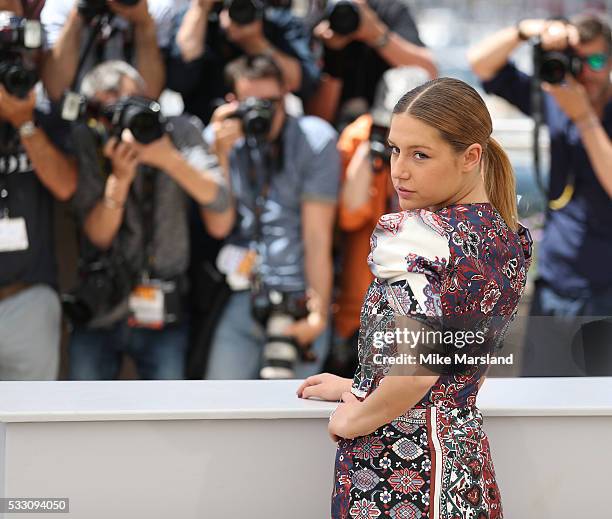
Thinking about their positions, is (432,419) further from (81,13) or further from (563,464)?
(81,13)

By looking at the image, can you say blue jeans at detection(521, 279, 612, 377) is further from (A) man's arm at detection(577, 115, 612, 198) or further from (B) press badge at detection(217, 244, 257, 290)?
(B) press badge at detection(217, 244, 257, 290)

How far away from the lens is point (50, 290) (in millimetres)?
3432

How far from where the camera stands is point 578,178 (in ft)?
11.6

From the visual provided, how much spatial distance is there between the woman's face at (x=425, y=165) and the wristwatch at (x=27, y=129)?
2119 mm

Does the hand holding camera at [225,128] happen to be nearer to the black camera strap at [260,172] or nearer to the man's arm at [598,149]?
the black camera strap at [260,172]

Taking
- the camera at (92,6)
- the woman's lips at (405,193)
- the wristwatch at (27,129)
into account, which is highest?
the camera at (92,6)

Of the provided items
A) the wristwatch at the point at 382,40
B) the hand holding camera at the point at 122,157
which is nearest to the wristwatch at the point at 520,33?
the wristwatch at the point at 382,40

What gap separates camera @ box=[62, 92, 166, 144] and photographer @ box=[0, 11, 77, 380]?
12 cm

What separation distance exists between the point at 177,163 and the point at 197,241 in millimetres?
375

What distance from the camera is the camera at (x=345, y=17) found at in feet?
12.1

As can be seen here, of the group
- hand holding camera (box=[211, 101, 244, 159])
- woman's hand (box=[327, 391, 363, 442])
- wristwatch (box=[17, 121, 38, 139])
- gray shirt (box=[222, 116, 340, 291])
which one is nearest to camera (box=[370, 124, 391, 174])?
gray shirt (box=[222, 116, 340, 291])

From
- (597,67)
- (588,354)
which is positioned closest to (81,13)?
(597,67)

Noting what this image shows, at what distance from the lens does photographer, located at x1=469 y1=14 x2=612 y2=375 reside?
11.4 ft

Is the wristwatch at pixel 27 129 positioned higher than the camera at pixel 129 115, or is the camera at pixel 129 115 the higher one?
the camera at pixel 129 115
